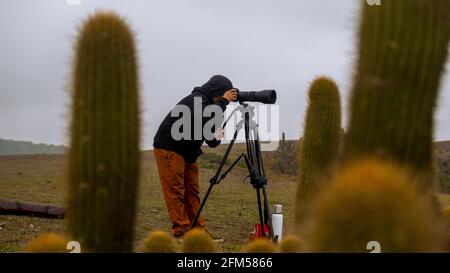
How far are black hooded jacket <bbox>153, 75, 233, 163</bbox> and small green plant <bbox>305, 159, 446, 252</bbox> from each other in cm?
475

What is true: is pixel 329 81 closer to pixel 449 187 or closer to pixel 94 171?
pixel 94 171

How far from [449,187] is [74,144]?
61.9 feet

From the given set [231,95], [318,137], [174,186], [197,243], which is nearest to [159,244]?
[197,243]

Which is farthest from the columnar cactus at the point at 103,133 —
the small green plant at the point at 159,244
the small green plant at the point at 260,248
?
the small green plant at the point at 260,248

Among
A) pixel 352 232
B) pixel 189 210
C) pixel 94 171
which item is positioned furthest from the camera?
pixel 189 210

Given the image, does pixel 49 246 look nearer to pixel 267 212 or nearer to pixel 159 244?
pixel 159 244

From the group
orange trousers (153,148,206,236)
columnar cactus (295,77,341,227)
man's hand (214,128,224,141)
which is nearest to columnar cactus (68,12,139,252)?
columnar cactus (295,77,341,227)

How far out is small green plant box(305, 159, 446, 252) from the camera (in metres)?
1.79

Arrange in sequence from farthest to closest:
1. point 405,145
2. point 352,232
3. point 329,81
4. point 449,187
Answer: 1. point 449,187
2. point 329,81
3. point 405,145
4. point 352,232

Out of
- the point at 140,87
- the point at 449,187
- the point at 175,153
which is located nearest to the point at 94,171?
the point at 140,87

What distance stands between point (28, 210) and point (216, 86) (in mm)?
3770

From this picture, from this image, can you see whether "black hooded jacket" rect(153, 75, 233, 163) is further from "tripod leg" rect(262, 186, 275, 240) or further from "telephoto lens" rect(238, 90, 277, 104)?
"tripod leg" rect(262, 186, 275, 240)

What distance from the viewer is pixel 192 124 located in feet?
23.0

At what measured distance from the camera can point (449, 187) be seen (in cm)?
1958
